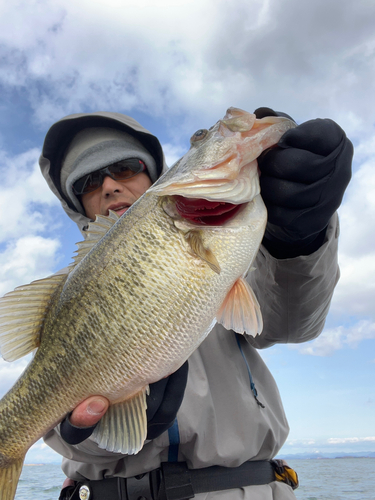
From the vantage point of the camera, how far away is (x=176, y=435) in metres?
2.32

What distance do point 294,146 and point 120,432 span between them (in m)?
1.81

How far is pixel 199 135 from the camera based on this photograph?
6.68 ft

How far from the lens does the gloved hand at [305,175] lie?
1.86m

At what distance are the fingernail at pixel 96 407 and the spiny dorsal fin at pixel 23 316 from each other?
54cm

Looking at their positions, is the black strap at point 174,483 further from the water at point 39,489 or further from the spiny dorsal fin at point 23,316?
the water at point 39,489

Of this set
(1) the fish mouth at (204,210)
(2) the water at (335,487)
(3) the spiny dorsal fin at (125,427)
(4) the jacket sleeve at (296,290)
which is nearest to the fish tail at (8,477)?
(3) the spiny dorsal fin at (125,427)

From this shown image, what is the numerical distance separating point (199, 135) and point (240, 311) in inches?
39.4

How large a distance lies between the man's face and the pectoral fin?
181 cm

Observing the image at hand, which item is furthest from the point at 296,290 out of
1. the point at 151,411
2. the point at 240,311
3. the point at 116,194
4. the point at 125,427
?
the point at 116,194

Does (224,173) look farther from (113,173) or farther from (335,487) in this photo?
(335,487)

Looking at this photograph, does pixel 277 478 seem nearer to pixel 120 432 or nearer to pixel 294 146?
pixel 120 432

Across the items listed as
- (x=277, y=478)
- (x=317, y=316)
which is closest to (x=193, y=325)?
(x=317, y=316)

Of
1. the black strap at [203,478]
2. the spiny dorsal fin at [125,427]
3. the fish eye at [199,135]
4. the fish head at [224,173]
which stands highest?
the fish eye at [199,135]

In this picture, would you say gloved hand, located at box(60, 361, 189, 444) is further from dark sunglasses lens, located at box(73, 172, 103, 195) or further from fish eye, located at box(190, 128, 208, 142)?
dark sunglasses lens, located at box(73, 172, 103, 195)
